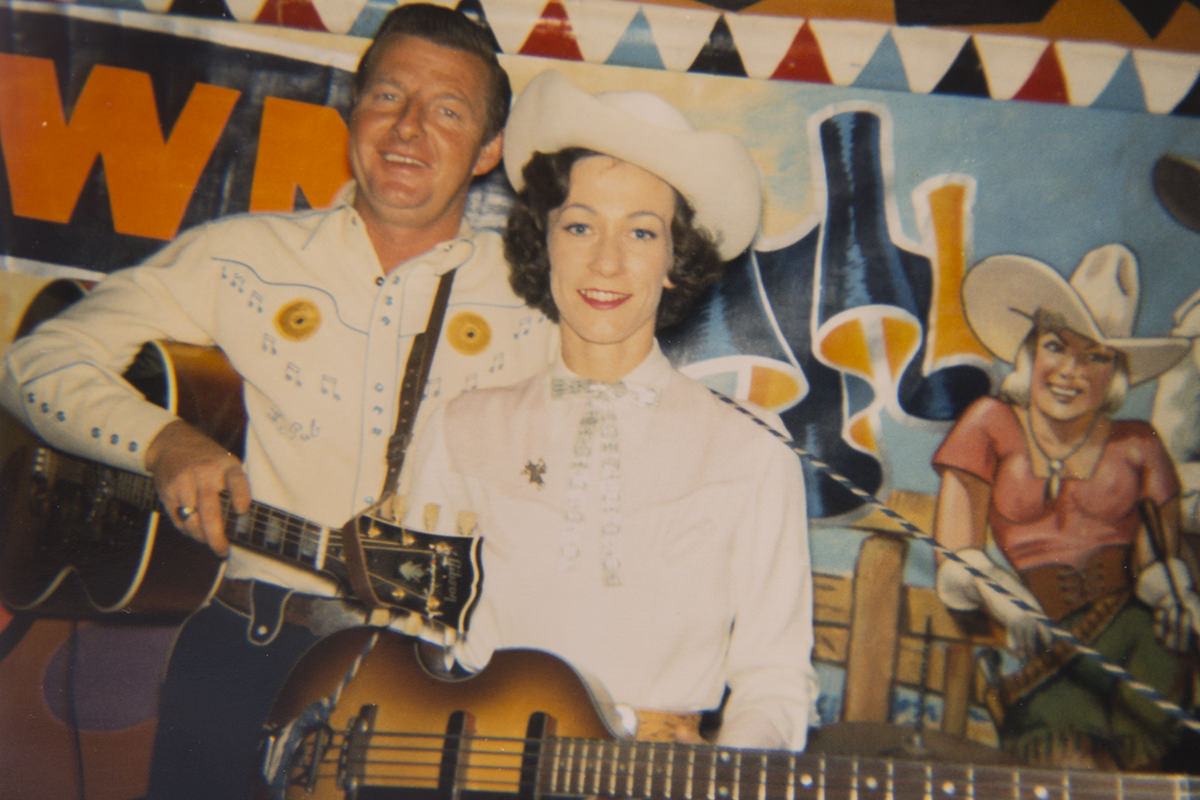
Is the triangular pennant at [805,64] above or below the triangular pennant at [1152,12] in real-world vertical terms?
below

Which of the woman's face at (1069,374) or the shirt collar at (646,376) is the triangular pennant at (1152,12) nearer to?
the woman's face at (1069,374)

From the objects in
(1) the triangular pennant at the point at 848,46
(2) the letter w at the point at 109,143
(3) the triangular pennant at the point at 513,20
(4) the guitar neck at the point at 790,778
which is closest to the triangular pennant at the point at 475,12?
(3) the triangular pennant at the point at 513,20

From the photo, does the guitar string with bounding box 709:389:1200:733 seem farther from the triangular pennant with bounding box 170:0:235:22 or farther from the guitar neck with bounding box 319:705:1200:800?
the triangular pennant with bounding box 170:0:235:22

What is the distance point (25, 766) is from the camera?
5.67 ft

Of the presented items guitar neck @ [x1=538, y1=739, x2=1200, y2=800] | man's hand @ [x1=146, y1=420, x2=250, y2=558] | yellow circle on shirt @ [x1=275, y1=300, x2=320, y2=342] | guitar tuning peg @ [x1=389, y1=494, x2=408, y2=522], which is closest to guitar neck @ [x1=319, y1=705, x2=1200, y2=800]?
guitar neck @ [x1=538, y1=739, x2=1200, y2=800]

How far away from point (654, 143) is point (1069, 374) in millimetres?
948

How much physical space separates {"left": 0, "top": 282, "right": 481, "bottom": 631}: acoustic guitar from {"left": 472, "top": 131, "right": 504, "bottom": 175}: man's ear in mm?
643

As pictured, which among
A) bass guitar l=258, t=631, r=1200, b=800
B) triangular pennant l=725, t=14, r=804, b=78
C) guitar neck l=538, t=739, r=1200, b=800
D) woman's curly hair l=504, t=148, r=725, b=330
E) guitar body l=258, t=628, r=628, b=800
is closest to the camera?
guitar neck l=538, t=739, r=1200, b=800

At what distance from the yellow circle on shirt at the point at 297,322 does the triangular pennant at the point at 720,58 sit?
3.00ft

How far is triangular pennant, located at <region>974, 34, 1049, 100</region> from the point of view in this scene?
5.70 ft

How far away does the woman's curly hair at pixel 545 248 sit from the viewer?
65.1 inches

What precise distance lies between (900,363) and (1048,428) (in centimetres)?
32

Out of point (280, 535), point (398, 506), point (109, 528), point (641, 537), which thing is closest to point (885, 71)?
point (641, 537)

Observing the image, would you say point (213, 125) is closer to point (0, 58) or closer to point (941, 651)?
point (0, 58)
